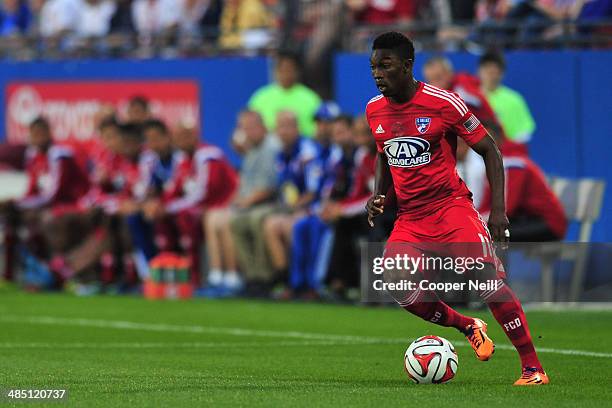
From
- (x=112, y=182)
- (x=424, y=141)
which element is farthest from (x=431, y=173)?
(x=112, y=182)

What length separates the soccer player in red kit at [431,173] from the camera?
29.1 feet

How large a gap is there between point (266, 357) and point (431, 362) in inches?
90.7

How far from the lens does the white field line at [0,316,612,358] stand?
1167cm

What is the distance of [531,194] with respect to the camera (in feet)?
49.9

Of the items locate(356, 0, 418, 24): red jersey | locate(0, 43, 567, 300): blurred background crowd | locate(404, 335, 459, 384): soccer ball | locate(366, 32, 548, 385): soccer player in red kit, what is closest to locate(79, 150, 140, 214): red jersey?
locate(0, 43, 567, 300): blurred background crowd

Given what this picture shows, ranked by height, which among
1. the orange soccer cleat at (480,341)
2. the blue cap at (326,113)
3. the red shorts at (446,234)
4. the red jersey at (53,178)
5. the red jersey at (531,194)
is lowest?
the red jersey at (53,178)

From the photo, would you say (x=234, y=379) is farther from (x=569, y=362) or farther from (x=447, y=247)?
(x=569, y=362)

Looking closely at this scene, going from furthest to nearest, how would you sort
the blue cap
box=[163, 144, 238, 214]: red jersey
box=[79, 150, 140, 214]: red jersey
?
1. box=[79, 150, 140, 214]: red jersey
2. box=[163, 144, 238, 214]: red jersey
3. the blue cap

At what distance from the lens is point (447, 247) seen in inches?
364

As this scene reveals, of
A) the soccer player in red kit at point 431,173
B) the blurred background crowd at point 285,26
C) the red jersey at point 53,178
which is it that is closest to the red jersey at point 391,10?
the blurred background crowd at point 285,26

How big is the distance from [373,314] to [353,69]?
4.38m

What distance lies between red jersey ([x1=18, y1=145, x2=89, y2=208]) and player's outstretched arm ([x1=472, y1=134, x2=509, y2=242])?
11801 mm

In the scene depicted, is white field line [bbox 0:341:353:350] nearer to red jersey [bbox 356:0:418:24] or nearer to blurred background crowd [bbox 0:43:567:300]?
blurred background crowd [bbox 0:43:567:300]

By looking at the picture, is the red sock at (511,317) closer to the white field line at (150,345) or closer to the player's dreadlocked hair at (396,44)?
the player's dreadlocked hair at (396,44)
